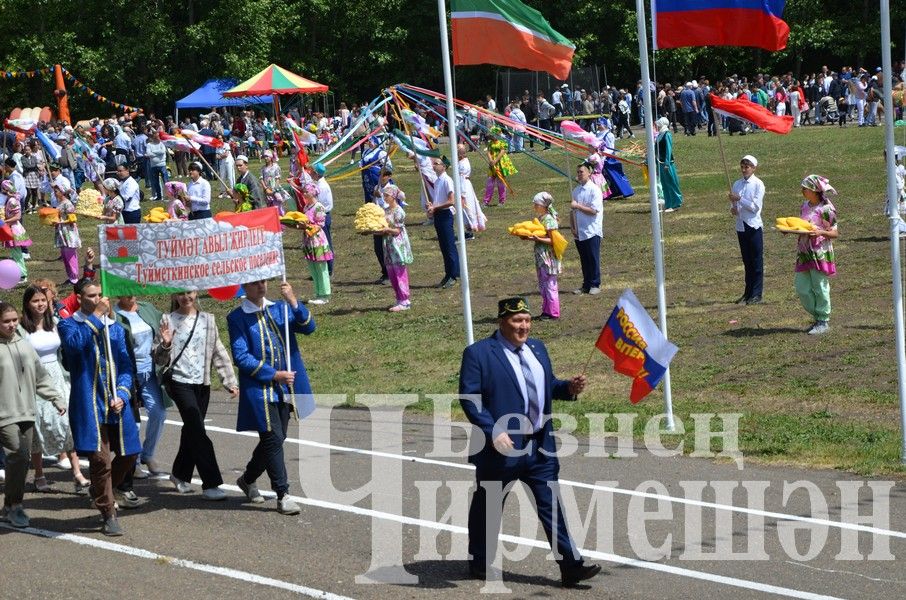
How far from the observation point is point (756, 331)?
16.6 metres

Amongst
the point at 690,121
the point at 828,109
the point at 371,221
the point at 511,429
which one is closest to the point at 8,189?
the point at 371,221

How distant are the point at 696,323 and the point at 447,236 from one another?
16.2 ft

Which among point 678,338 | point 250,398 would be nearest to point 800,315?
point 678,338

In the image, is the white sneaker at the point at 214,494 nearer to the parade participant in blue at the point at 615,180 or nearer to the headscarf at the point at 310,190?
the headscarf at the point at 310,190

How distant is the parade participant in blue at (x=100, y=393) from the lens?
9.95 m

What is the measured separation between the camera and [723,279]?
20.2 meters

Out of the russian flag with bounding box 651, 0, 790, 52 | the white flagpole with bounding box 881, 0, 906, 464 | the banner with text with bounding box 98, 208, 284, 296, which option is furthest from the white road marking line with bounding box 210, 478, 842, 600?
the russian flag with bounding box 651, 0, 790, 52

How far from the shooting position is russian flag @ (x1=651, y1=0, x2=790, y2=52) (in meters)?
12.0

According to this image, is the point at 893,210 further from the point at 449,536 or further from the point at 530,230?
the point at 530,230

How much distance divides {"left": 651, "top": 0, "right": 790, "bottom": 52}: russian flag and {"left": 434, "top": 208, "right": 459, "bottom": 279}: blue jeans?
8.90 m

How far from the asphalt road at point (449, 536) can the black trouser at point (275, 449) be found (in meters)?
0.29

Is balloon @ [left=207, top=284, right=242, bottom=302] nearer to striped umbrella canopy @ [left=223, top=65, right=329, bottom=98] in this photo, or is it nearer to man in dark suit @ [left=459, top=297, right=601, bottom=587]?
man in dark suit @ [left=459, top=297, right=601, bottom=587]

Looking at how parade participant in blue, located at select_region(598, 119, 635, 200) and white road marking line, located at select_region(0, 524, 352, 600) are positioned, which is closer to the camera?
white road marking line, located at select_region(0, 524, 352, 600)

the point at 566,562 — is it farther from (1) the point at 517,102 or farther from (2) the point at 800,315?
(1) the point at 517,102
